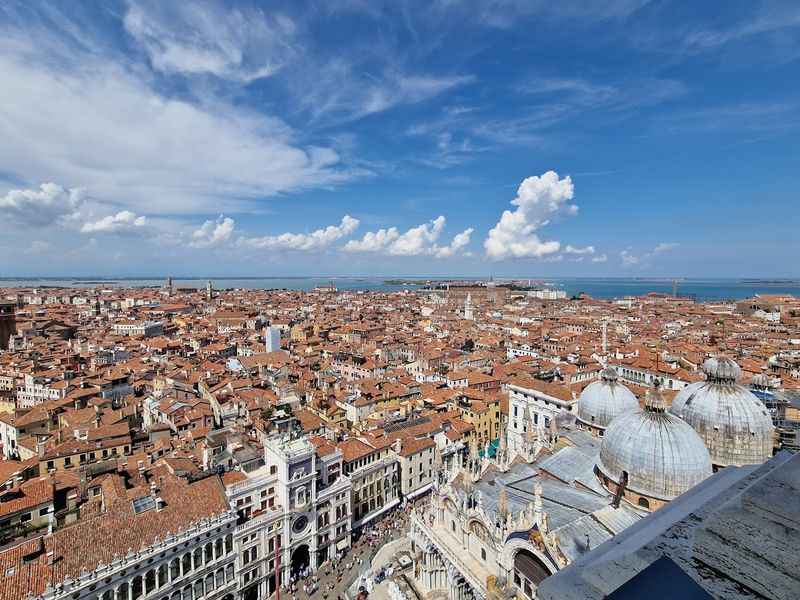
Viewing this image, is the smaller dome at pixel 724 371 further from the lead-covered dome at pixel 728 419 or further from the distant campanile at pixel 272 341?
the distant campanile at pixel 272 341

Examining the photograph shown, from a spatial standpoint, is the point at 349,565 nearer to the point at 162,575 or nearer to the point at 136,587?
the point at 162,575

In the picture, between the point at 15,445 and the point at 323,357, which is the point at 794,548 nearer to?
the point at 15,445

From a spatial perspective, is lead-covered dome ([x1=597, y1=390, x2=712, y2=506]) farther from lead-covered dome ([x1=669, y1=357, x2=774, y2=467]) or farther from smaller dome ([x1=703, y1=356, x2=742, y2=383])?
smaller dome ([x1=703, y1=356, x2=742, y2=383])

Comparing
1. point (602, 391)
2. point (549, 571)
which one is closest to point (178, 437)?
point (549, 571)

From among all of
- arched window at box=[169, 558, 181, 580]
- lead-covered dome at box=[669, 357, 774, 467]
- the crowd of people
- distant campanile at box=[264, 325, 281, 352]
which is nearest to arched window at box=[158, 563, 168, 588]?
arched window at box=[169, 558, 181, 580]

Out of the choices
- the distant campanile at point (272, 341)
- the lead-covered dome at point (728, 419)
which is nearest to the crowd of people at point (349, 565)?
the lead-covered dome at point (728, 419)
